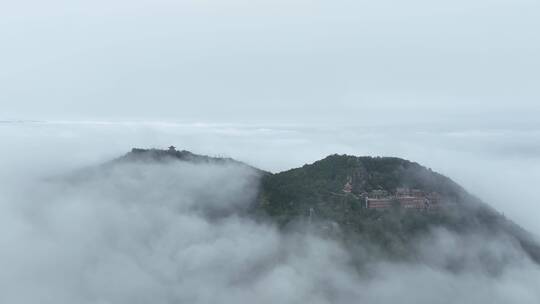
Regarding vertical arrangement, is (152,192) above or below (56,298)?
above

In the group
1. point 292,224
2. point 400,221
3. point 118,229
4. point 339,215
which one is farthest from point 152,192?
point 400,221

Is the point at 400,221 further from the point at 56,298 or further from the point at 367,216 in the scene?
the point at 56,298

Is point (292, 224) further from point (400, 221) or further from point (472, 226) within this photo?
point (472, 226)

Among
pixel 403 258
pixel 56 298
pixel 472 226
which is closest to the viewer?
pixel 56 298

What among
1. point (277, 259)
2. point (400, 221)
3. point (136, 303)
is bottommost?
point (136, 303)

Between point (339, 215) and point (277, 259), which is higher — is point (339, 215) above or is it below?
above

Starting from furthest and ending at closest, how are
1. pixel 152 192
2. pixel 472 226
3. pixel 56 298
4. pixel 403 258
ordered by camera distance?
1. pixel 152 192
2. pixel 472 226
3. pixel 403 258
4. pixel 56 298

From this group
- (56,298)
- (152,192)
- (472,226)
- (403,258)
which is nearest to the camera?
(56,298)

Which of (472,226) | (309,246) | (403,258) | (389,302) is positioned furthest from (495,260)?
(309,246)

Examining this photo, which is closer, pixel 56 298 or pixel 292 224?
pixel 56 298
